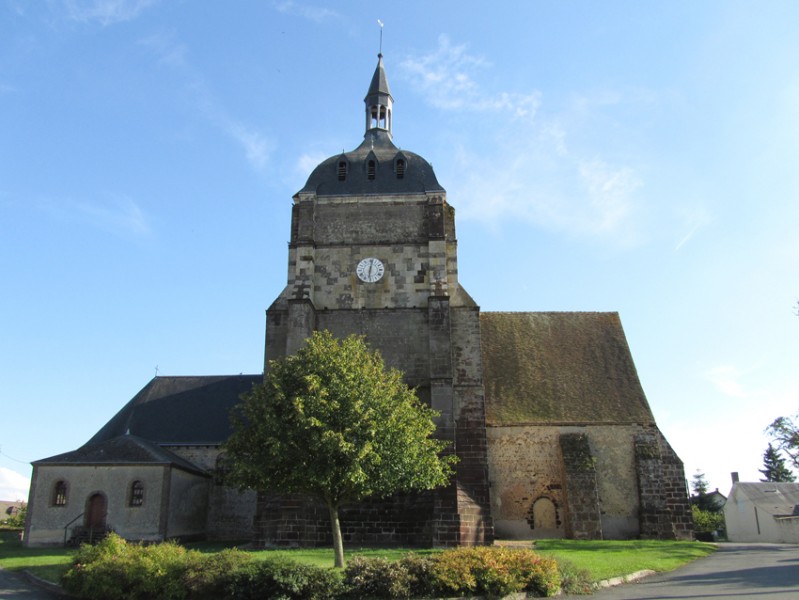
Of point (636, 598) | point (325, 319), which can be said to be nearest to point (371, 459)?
point (636, 598)

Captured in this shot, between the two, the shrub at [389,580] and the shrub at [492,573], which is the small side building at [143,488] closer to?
the shrub at [389,580]

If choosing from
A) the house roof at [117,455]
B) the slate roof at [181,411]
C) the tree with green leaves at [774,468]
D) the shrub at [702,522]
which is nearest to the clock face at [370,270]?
the slate roof at [181,411]

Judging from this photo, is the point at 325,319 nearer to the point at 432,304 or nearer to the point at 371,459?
the point at 432,304

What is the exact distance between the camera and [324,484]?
14.8 metres

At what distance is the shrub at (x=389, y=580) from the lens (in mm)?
11852

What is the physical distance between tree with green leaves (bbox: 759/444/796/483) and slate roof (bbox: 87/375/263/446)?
173ft

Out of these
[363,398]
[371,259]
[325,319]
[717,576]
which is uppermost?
[371,259]

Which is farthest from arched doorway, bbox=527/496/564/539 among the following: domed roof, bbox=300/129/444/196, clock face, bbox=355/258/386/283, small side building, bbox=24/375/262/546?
domed roof, bbox=300/129/444/196

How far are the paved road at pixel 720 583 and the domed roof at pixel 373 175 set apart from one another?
49.9 feet

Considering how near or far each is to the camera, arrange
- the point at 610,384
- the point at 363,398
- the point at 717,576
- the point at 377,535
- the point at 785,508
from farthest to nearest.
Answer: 1. the point at 785,508
2. the point at 610,384
3. the point at 377,535
4. the point at 363,398
5. the point at 717,576

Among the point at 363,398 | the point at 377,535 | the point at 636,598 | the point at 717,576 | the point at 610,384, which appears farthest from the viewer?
the point at 610,384

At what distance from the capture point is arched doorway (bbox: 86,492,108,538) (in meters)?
23.1

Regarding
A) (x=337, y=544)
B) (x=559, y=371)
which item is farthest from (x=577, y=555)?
(x=559, y=371)

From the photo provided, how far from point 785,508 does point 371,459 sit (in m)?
38.1
